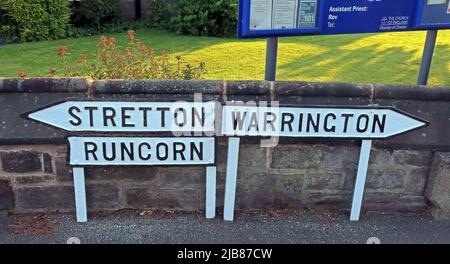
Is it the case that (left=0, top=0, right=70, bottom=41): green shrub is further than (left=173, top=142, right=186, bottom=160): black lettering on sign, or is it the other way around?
(left=0, top=0, right=70, bottom=41): green shrub

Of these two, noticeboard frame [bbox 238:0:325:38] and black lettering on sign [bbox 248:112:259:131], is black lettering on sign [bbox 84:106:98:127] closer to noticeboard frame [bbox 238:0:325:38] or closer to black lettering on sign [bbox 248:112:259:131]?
black lettering on sign [bbox 248:112:259:131]

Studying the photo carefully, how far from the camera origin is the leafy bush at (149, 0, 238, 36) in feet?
30.4

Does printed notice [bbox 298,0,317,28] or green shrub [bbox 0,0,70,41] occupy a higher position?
printed notice [bbox 298,0,317,28]

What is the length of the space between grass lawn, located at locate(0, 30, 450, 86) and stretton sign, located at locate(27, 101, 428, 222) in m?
3.11

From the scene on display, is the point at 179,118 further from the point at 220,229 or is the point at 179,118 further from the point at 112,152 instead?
the point at 220,229

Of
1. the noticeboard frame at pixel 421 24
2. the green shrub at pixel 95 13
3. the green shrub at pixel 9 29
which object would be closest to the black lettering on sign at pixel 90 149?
the noticeboard frame at pixel 421 24

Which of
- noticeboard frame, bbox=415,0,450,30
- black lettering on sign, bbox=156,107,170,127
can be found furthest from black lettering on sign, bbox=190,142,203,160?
noticeboard frame, bbox=415,0,450,30

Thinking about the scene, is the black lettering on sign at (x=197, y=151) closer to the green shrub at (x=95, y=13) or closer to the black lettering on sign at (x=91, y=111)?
the black lettering on sign at (x=91, y=111)

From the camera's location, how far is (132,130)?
10.5 feet

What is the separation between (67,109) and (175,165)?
89 centimetres

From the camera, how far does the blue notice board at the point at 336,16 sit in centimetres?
356

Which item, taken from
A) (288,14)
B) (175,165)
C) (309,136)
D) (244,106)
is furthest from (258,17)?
(175,165)

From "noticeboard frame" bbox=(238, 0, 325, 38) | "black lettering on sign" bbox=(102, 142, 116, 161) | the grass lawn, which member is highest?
"noticeboard frame" bbox=(238, 0, 325, 38)

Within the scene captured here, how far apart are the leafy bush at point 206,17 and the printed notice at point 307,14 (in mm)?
5642
